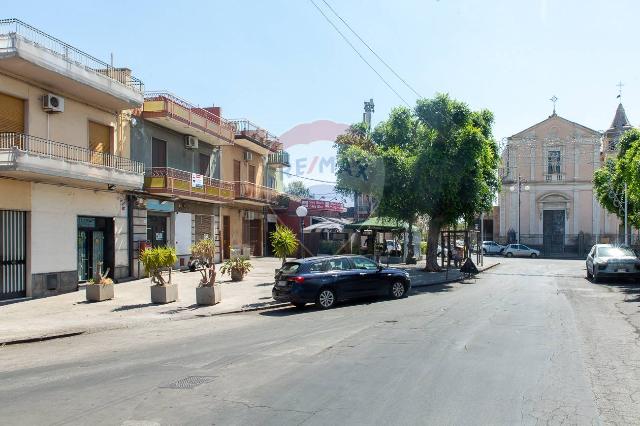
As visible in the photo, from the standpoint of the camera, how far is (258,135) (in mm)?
37156

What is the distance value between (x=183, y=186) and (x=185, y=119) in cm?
304

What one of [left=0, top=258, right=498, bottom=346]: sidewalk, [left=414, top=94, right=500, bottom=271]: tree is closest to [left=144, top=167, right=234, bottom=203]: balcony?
[left=0, top=258, right=498, bottom=346]: sidewalk

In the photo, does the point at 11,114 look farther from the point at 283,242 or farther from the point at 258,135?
the point at 258,135

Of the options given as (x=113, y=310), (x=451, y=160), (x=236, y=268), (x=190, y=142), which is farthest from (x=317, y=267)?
(x=190, y=142)

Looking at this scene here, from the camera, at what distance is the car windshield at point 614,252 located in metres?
22.3

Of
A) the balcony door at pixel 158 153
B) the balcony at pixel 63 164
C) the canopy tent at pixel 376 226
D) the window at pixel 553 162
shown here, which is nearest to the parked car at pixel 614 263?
the canopy tent at pixel 376 226

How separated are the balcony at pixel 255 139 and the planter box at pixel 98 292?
17.2 meters

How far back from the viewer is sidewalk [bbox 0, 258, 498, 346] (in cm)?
1308

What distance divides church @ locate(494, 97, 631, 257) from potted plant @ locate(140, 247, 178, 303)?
138 feet

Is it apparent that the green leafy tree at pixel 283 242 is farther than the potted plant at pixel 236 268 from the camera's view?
No

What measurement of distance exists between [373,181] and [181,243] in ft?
32.5

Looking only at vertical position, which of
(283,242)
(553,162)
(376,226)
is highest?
(553,162)

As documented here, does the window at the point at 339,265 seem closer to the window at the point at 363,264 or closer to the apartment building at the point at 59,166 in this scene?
the window at the point at 363,264

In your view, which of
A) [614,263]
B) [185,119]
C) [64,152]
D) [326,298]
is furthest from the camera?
[185,119]
